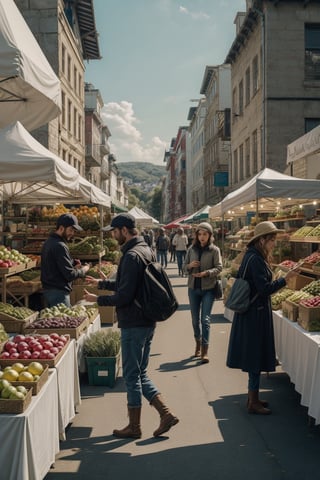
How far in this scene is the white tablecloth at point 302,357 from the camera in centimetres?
505

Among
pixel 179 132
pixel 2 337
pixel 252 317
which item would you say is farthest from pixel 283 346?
pixel 179 132

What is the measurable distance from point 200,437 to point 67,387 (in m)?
1.48

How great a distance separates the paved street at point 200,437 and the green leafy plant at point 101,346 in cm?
47

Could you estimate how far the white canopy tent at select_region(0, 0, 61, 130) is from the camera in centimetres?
398

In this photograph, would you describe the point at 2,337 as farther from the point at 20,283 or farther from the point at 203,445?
the point at 20,283

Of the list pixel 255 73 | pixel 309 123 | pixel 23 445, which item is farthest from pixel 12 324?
pixel 255 73

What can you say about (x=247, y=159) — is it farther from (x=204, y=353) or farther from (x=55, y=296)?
(x=55, y=296)

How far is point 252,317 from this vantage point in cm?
561

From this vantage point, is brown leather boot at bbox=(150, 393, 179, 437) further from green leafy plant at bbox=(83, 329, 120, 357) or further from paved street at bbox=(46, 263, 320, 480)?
green leafy plant at bbox=(83, 329, 120, 357)

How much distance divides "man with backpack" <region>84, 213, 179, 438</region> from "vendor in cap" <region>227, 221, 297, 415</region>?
1087 mm

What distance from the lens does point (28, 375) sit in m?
4.25

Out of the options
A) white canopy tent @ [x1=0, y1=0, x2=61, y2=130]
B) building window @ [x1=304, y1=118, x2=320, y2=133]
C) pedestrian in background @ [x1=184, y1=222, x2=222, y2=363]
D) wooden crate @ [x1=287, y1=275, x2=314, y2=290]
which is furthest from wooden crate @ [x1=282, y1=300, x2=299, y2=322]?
building window @ [x1=304, y1=118, x2=320, y2=133]

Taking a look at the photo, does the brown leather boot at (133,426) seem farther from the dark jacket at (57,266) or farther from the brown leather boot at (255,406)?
the dark jacket at (57,266)

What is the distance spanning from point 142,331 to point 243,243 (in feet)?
32.9
